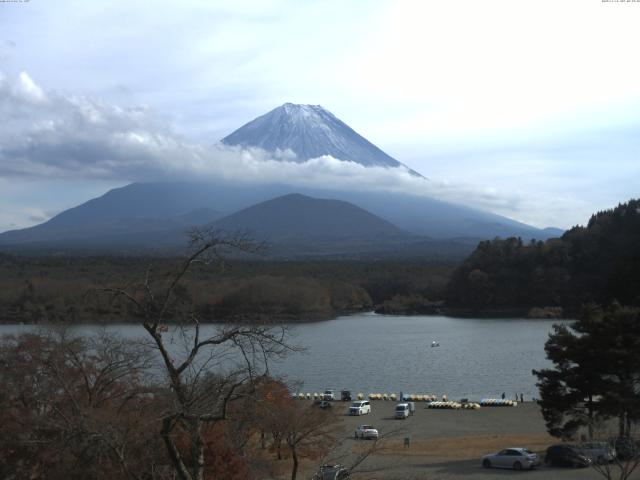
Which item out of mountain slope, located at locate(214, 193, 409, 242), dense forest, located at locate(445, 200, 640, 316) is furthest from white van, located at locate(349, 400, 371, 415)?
mountain slope, located at locate(214, 193, 409, 242)

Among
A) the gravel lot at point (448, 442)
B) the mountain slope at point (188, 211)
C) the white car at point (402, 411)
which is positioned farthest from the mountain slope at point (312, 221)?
the gravel lot at point (448, 442)

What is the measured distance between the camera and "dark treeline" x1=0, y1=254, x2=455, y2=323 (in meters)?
40.3

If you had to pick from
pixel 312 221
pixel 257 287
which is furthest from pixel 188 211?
pixel 257 287

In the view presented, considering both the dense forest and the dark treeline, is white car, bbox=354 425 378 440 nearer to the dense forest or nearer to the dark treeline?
the dark treeline

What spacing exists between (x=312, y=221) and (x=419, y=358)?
105m

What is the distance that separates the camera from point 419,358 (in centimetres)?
3000

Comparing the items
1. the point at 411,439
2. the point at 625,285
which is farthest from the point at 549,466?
the point at 625,285

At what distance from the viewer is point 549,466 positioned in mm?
11680

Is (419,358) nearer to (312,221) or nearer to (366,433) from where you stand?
(366,433)

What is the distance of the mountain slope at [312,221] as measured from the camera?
126500mm

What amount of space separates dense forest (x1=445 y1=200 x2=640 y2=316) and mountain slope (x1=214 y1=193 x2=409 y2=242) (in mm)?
70047

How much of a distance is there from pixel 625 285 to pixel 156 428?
2649 cm

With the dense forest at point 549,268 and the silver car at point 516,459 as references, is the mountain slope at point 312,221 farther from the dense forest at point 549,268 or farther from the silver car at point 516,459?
the silver car at point 516,459

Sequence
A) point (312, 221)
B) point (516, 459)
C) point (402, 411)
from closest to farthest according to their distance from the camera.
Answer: point (516, 459) → point (402, 411) → point (312, 221)
